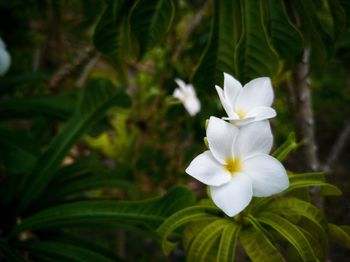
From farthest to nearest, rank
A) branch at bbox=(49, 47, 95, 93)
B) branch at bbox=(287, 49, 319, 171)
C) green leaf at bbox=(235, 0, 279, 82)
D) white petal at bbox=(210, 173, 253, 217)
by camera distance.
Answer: branch at bbox=(49, 47, 95, 93), branch at bbox=(287, 49, 319, 171), green leaf at bbox=(235, 0, 279, 82), white petal at bbox=(210, 173, 253, 217)

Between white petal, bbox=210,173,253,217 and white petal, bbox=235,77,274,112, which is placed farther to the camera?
white petal, bbox=235,77,274,112

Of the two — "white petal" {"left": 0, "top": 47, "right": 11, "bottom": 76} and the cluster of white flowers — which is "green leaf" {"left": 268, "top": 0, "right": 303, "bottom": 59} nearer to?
the cluster of white flowers

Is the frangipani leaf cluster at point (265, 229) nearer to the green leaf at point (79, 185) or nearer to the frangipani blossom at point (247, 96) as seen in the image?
the frangipani blossom at point (247, 96)

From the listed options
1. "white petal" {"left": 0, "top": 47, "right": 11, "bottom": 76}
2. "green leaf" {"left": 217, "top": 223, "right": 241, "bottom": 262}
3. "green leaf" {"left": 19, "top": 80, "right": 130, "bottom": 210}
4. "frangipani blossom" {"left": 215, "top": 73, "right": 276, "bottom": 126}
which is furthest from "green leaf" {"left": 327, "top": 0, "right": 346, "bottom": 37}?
"white petal" {"left": 0, "top": 47, "right": 11, "bottom": 76}

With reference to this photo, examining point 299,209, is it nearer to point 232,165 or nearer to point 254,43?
point 232,165

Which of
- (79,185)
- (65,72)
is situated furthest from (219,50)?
(65,72)

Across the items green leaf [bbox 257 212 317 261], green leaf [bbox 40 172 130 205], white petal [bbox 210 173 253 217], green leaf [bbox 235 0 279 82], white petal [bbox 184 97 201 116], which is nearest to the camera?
white petal [bbox 210 173 253 217]
